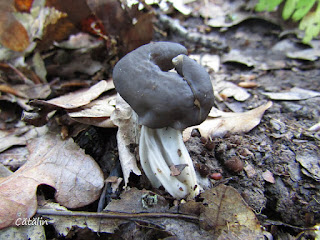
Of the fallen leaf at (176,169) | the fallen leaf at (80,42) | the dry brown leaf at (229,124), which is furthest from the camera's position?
the fallen leaf at (80,42)

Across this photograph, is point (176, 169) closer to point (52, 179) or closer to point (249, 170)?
point (249, 170)

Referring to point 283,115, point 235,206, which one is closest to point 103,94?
point 235,206

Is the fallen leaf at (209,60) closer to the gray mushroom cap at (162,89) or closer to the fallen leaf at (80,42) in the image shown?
the fallen leaf at (80,42)

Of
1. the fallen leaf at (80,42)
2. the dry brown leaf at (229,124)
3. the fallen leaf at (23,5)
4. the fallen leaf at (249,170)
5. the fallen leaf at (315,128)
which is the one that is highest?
the fallen leaf at (23,5)

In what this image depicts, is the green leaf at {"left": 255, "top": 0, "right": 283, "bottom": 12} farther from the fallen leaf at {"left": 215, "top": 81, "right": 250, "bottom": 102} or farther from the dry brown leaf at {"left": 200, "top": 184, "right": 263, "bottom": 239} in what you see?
the dry brown leaf at {"left": 200, "top": 184, "right": 263, "bottom": 239}

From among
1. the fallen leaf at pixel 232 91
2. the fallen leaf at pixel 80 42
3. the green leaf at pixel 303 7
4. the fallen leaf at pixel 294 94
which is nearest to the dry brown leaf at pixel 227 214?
the fallen leaf at pixel 232 91

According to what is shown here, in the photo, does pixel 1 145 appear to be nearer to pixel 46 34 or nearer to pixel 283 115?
pixel 46 34

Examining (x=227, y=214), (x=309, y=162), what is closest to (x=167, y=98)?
(x=227, y=214)
